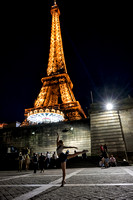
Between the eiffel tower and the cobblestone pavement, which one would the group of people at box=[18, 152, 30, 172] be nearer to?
the cobblestone pavement

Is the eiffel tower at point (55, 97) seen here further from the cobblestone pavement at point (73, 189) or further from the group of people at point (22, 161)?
the cobblestone pavement at point (73, 189)

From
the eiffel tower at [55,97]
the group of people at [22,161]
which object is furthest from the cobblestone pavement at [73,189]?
the eiffel tower at [55,97]

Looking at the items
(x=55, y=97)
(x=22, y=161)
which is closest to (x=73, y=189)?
(x=22, y=161)

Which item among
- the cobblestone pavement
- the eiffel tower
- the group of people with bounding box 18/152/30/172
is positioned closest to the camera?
the cobblestone pavement

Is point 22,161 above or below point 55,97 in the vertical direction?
below

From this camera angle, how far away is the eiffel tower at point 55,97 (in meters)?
35.6

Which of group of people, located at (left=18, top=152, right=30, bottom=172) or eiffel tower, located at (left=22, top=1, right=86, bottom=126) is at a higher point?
eiffel tower, located at (left=22, top=1, right=86, bottom=126)

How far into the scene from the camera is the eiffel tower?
117 feet

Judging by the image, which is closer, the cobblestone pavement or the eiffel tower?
the cobblestone pavement

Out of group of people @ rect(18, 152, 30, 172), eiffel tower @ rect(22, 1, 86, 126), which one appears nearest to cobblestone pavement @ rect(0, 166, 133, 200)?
group of people @ rect(18, 152, 30, 172)

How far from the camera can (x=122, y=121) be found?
800 inches

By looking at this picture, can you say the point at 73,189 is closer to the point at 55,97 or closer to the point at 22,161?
the point at 22,161

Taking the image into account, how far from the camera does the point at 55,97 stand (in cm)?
5084

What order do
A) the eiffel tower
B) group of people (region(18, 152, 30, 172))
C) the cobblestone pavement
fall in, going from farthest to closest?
the eiffel tower
group of people (region(18, 152, 30, 172))
the cobblestone pavement
